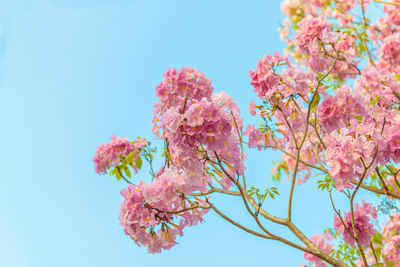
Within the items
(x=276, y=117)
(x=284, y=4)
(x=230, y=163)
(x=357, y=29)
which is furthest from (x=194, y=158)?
(x=284, y=4)

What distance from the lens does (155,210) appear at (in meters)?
2.37

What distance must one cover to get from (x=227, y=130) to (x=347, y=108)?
110 centimetres

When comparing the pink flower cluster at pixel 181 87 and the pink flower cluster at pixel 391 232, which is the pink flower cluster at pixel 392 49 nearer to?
the pink flower cluster at pixel 391 232

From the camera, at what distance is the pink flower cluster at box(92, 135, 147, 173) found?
3.77 metres

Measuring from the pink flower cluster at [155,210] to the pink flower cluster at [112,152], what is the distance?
1.36 meters

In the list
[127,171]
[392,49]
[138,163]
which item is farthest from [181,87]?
[392,49]

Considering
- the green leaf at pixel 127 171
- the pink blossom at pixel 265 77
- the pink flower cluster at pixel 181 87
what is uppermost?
the pink blossom at pixel 265 77

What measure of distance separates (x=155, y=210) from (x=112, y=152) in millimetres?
1552

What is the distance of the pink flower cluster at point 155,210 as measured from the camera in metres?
2.30

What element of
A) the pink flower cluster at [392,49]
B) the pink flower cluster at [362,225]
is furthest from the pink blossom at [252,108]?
the pink flower cluster at [392,49]

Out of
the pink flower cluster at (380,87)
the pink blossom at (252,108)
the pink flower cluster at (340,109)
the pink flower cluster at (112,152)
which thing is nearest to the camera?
the pink flower cluster at (340,109)

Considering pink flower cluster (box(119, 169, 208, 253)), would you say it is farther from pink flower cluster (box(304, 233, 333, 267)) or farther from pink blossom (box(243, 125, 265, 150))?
pink flower cluster (box(304, 233, 333, 267))

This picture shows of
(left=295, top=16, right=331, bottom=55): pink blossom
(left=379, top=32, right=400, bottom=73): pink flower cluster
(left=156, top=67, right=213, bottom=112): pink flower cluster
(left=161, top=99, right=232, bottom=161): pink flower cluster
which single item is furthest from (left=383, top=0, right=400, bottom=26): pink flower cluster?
(left=161, top=99, right=232, bottom=161): pink flower cluster

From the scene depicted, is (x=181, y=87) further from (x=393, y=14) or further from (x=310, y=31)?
(x=393, y=14)
